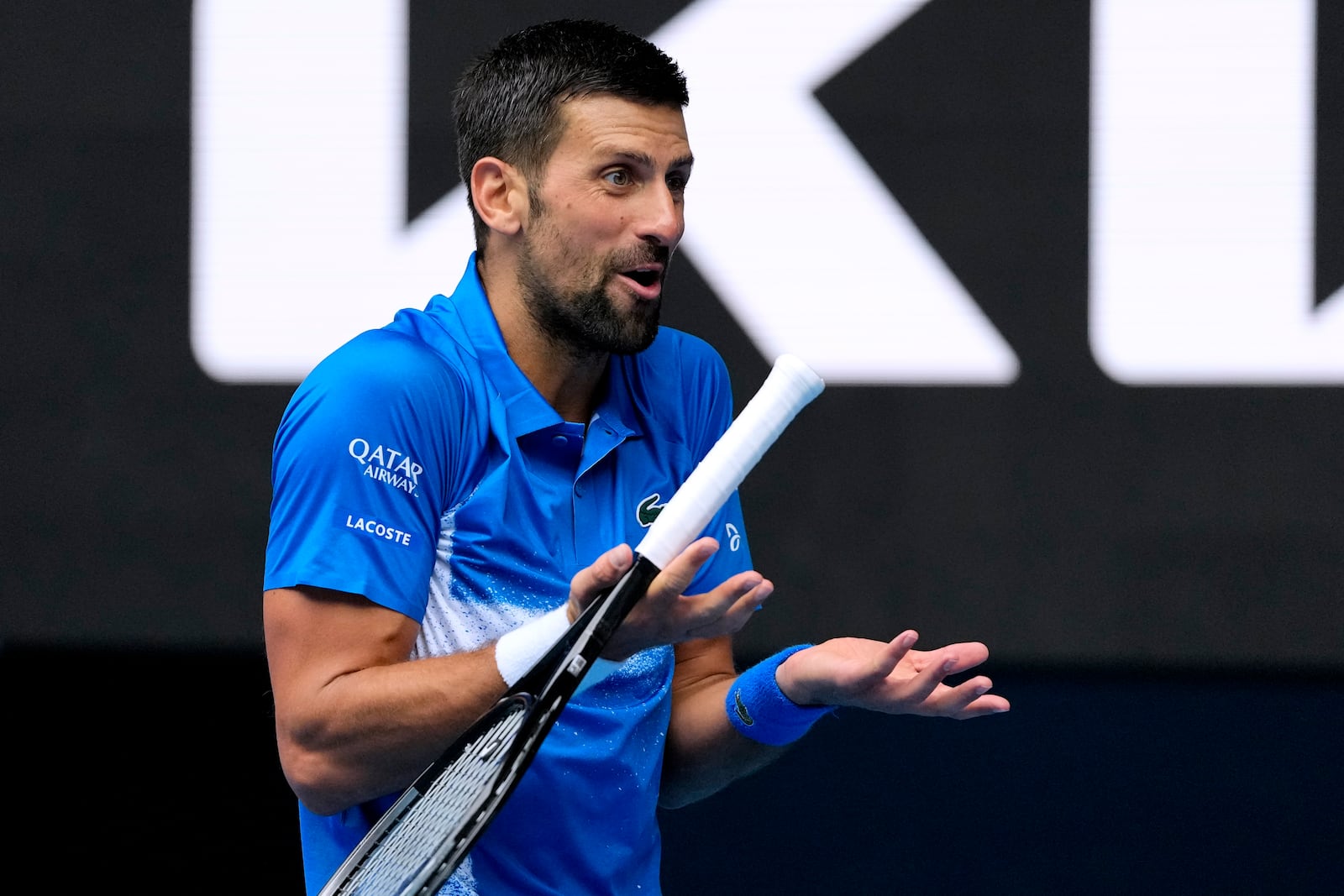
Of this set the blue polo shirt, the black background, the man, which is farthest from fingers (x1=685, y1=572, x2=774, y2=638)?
the black background

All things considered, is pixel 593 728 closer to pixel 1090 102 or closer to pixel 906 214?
pixel 906 214

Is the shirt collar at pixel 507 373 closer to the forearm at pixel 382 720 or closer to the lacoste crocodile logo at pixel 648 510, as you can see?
the lacoste crocodile logo at pixel 648 510

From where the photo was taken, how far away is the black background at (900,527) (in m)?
2.99

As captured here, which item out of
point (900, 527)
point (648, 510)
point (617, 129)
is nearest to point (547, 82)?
point (617, 129)

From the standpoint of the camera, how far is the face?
5.77 feet

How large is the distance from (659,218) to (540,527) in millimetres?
377

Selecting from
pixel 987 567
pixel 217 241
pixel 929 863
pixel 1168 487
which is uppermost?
pixel 217 241

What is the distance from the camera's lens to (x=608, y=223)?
1.76m

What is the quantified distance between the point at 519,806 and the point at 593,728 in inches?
4.5

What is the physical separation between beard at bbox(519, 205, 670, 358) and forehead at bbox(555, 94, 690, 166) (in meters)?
0.11

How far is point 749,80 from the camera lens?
3049 millimetres

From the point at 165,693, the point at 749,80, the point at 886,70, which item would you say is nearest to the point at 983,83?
the point at 886,70

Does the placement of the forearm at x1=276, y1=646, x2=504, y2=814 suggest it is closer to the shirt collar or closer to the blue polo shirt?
the blue polo shirt

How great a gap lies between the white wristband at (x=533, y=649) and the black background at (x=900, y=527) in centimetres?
161
